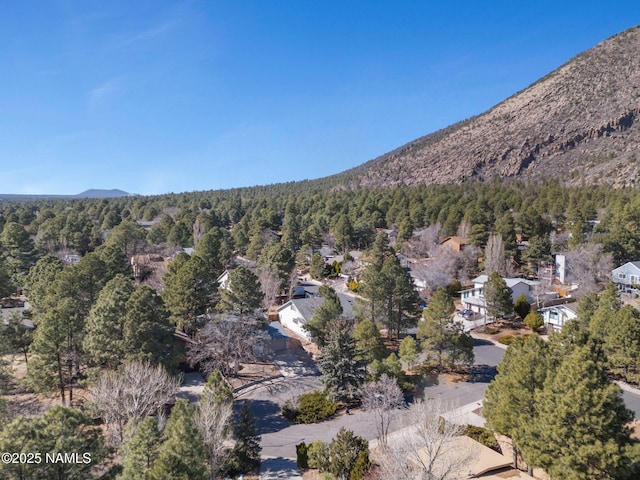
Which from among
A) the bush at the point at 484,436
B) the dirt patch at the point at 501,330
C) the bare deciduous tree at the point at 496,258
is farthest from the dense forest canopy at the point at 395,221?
the bush at the point at 484,436

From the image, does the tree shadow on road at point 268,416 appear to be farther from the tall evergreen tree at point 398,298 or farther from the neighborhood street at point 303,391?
the tall evergreen tree at point 398,298

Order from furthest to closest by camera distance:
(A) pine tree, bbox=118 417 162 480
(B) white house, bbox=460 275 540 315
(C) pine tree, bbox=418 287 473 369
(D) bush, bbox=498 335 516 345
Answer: (B) white house, bbox=460 275 540 315
(D) bush, bbox=498 335 516 345
(C) pine tree, bbox=418 287 473 369
(A) pine tree, bbox=118 417 162 480

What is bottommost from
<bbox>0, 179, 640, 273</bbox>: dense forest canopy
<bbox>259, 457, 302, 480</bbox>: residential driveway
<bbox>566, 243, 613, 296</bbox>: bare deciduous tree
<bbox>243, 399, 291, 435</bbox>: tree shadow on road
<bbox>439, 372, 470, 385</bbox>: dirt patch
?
<bbox>439, 372, 470, 385</bbox>: dirt patch

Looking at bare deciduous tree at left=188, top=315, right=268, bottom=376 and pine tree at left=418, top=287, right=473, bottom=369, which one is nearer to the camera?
bare deciduous tree at left=188, top=315, right=268, bottom=376

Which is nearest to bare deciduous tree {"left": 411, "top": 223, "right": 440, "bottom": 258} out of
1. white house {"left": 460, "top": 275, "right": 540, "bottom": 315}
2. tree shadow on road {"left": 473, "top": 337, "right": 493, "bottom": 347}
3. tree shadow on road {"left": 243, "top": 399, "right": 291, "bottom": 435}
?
white house {"left": 460, "top": 275, "right": 540, "bottom": 315}

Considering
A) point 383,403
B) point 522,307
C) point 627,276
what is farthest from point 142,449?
point 627,276

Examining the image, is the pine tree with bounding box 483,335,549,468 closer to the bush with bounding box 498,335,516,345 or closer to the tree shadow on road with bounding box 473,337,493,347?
the tree shadow on road with bounding box 473,337,493,347

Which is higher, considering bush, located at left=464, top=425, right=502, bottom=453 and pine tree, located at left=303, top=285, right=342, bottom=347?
pine tree, located at left=303, top=285, right=342, bottom=347
